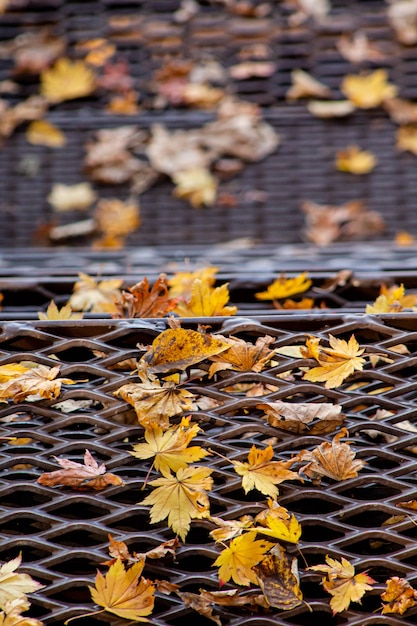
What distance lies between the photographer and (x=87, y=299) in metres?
1.11

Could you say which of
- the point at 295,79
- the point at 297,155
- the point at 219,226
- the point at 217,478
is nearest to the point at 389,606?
the point at 217,478

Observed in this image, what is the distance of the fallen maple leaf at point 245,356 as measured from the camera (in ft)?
2.74

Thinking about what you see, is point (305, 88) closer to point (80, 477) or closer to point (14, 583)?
point (80, 477)

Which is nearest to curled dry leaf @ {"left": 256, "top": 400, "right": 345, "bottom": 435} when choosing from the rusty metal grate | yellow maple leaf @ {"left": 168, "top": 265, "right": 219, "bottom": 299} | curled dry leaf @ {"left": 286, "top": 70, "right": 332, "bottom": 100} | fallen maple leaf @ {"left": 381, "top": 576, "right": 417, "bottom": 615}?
the rusty metal grate

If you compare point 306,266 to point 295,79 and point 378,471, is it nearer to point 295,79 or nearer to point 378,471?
point 378,471

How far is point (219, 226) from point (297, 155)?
38 cm

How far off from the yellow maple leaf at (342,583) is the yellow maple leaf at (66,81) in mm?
1802

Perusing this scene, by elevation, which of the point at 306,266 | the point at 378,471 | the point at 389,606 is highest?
the point at 306,266

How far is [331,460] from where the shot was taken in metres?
0.81

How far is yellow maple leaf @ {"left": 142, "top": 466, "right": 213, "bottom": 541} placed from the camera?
0.79m

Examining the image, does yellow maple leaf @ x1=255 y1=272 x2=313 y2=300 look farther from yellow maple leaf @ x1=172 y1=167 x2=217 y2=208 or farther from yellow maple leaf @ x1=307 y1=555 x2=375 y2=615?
yellow maple leaf @ x1=172 y1=167 x2=217 y2=208

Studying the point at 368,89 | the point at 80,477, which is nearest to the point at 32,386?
the point at 80,477

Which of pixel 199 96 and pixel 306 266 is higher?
pixel 199 96

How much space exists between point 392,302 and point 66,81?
5.14 feet
